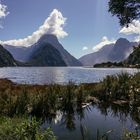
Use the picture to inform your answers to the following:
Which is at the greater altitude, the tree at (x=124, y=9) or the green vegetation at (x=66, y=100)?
the tree at (x=124, y=9)

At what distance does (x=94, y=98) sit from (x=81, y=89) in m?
1.95

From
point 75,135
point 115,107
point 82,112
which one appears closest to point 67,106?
point 82,112

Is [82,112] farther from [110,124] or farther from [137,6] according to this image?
[137,6]

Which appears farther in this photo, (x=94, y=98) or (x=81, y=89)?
(x=94, y=98)

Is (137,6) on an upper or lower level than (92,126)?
upper

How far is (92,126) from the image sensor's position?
1475cm

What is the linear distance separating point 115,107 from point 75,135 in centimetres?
750

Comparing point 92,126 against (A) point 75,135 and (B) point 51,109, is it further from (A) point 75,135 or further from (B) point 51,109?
(B) point 51,109

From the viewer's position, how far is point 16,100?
17.1 metres

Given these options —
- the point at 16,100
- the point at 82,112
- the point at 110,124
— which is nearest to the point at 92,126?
the point at 110,124

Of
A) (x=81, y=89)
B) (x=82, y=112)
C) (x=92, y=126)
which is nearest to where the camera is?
(x=92, y=126)

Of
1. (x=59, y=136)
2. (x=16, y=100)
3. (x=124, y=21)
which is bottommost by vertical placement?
(x=59, y=136)

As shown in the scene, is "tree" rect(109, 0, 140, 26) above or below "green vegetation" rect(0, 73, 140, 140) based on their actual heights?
above

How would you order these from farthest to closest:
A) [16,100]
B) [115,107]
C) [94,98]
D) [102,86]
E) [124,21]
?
[124,21], [102,86], [94,98], [115,107], [16,100]
